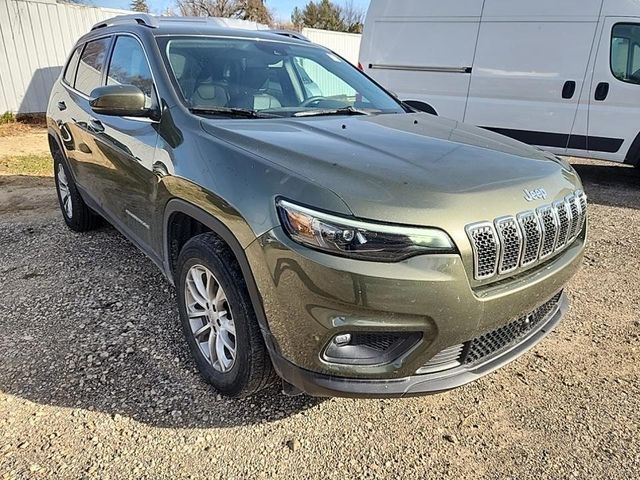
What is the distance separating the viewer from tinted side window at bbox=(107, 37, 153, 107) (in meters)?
2.83

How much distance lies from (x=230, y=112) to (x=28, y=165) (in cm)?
634

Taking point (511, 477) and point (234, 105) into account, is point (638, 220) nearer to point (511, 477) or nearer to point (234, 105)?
point (511, 477)

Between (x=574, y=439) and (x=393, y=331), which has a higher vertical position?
(x=393, y=331)

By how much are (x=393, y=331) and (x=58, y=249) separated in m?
3.51

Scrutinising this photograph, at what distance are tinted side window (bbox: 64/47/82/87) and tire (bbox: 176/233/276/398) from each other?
9.11 ft

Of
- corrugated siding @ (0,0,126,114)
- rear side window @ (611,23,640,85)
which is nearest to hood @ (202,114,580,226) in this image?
rear side window @ (611,23,640,85)

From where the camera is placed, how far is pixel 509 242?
6.21 feet

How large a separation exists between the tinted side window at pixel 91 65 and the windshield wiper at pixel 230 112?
1544mm

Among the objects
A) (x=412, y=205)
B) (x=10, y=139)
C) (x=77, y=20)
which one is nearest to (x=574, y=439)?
(x=412, y=205)

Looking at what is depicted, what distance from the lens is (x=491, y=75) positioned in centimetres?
680

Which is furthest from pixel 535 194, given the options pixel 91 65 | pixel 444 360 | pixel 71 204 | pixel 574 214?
pixel 71 204

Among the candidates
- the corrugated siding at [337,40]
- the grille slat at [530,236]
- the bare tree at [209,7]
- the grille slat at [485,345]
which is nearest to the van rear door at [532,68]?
the grille slat at [485,345]

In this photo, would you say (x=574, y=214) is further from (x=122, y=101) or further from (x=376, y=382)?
(x=122, y=101)

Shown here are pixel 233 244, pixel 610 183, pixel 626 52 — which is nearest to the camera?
pixel 233 244
